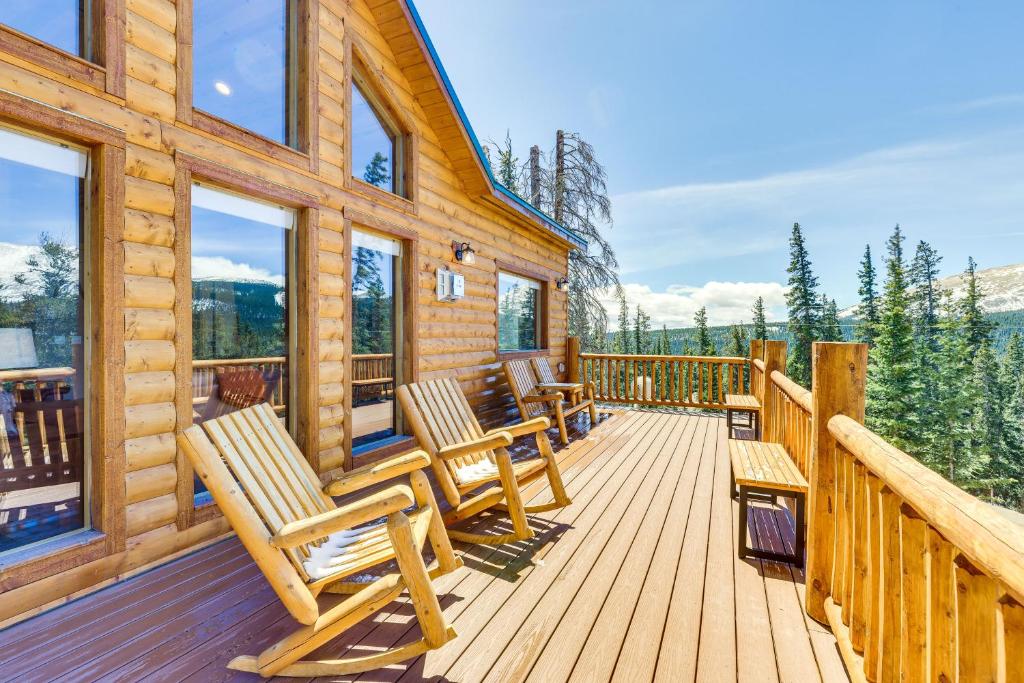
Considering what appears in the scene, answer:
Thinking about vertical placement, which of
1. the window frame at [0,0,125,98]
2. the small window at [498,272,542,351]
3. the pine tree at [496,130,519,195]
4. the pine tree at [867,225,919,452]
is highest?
the pine tree at [496,130,519,195]

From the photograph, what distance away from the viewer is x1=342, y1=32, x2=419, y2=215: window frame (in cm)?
A: 342

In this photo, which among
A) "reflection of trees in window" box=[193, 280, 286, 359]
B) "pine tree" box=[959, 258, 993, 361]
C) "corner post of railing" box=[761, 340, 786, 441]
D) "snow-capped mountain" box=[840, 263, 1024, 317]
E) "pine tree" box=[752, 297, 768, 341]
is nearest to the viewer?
"reflection of trees in window" box=[193, 280, 286, 359]

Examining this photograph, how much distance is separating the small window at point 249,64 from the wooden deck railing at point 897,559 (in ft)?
11.3

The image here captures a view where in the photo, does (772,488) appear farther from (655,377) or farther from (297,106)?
(655,377)

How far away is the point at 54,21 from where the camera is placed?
2.02 metres

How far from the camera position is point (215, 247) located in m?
2.64

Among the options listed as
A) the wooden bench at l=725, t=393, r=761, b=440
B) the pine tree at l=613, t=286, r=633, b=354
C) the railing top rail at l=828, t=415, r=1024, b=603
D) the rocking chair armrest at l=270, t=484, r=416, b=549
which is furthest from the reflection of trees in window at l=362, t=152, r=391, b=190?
the pine tree at l=613, t=286, r=633, b=354

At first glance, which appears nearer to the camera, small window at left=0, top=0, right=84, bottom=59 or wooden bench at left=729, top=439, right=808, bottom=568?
small window at left=0, top=0, right=84, bottom=59

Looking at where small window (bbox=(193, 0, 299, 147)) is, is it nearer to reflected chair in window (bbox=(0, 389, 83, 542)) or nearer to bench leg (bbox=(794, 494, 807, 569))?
reflected chair in window (bbox=(0, 389, 83, 542))

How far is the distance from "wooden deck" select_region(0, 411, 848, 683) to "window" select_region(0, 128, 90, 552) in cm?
50

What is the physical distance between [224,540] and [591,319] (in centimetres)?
1057

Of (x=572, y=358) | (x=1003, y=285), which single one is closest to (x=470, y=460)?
(x=572, y=358)

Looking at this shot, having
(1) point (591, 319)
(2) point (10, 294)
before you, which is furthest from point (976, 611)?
(1) point (591, 319)

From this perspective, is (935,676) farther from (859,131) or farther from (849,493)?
(859,131)
